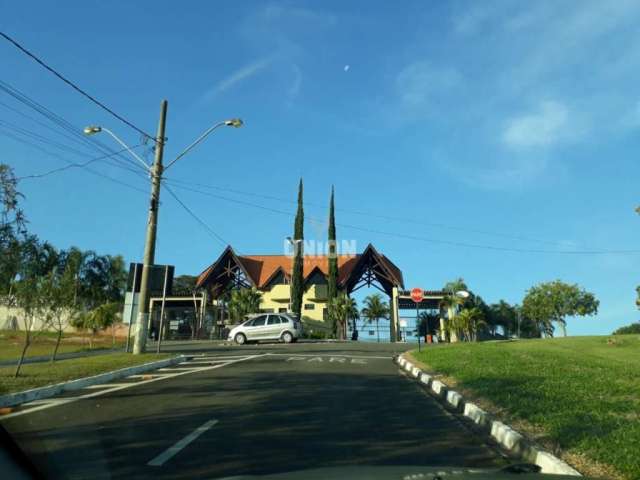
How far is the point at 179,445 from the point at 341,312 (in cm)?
3916

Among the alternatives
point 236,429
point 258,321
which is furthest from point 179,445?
point 258,321

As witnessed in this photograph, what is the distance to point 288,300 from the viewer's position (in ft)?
164

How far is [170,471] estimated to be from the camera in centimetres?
554

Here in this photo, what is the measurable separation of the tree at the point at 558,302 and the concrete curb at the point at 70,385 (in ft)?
162

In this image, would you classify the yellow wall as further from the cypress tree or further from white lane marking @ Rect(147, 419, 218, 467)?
white lane marking @ Rect(147, 419, 218, 467)

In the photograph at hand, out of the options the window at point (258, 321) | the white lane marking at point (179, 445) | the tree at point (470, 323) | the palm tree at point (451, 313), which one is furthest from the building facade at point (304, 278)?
the white lane marking at point (179, 445)

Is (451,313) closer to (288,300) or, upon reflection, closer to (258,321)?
(288,300)

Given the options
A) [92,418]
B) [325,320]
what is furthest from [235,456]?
[325,320]

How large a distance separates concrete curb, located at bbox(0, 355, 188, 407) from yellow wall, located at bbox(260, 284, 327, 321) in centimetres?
3295

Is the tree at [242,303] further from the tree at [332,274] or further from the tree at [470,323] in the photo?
the tree at [470,323]

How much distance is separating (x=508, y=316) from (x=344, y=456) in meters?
70.9

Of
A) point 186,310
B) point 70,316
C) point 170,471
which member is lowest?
point 170,471

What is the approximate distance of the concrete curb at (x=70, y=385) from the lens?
9502mm

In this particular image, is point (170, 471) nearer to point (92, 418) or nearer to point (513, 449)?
point (92, 418)
